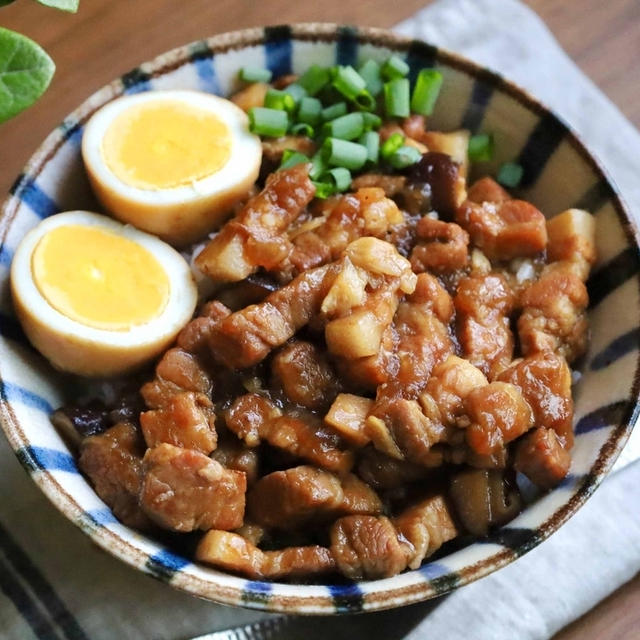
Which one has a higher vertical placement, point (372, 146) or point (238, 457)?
point (372, 146)

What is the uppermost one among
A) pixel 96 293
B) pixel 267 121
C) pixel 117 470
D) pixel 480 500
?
pixel 267 121

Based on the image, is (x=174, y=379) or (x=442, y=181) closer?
(x=174, y=379)

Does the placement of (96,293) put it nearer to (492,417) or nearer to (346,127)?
(346,127)

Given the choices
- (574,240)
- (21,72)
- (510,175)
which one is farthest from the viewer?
(510,175)

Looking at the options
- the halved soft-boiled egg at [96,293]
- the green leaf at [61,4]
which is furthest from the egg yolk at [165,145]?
the green leaf at [61,4]

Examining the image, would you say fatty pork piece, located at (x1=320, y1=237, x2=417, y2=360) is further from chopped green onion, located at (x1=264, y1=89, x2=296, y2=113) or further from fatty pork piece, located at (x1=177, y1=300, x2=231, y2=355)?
chopped green onion, located at (x1=264, y1=89, x2=296, y2=113)

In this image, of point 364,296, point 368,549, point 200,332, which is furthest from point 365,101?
point 368,549
